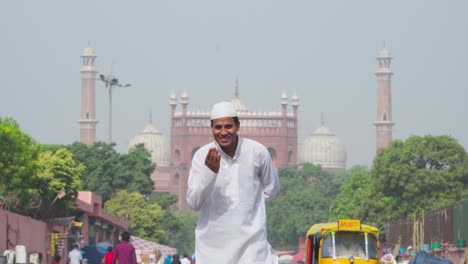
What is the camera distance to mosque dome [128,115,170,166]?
567 feet

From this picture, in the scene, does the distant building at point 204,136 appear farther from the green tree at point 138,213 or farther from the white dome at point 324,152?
the green tree at point 138,213

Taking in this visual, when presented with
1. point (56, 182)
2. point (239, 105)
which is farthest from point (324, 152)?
point (56, 182)

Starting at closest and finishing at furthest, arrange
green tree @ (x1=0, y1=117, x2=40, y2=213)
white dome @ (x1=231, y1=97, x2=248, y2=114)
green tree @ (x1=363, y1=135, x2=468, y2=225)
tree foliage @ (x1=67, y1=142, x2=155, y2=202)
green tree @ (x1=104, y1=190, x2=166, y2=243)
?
green tree @ (x1=0, y1=117, x2=40, y2=213)
green tree @ (x1=363, y1=135, x2=468, y2=225)
green tree @ (x1=104, y1=190, x2=166, y2=243)
tree foliage @ (x1=67, y1=142, x2=155, y2=202)
white dome @ (x1=231, y1=97, x2=248, y2=114)

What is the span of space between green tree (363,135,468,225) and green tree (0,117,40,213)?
999 inches

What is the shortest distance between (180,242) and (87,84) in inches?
1862

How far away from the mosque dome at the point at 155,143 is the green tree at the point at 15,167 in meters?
133

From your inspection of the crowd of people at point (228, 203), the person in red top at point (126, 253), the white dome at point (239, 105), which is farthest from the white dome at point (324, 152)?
the crowd of people at point (228, 203)

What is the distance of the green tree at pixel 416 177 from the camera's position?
6075cm

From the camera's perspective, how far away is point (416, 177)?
61.2m

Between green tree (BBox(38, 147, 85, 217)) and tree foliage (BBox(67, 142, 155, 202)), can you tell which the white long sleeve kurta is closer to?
green tree (BBox(38, 147, 85, 217))

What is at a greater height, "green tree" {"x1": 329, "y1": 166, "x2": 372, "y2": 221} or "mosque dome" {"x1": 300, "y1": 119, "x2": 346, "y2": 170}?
"mosque dome" {"x1": 300, "y1": 119, "x2": 346, "y2": 170}

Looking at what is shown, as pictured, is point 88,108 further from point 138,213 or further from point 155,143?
point 138,213

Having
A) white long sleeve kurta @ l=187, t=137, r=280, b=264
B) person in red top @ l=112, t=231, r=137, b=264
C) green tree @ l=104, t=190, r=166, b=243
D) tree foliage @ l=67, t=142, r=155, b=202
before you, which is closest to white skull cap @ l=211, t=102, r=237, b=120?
white long sleeve kurta @ l=187, t=137, r=280, b=264

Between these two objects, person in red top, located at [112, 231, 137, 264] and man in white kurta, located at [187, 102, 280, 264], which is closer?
man in white kurta, located at [187, 102, 280, 264]
